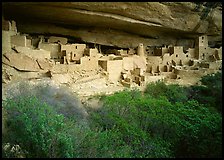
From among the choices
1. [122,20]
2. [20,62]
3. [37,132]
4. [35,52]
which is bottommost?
[37,132]

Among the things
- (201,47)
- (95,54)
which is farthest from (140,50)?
(201,47)

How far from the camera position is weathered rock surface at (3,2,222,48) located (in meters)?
9.49

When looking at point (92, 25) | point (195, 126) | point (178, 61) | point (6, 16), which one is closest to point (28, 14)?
point (6, 16)

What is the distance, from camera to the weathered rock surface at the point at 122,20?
9492mm

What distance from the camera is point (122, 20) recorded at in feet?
34.2

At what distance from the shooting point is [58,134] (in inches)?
230

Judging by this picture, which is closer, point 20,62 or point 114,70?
point 20,62

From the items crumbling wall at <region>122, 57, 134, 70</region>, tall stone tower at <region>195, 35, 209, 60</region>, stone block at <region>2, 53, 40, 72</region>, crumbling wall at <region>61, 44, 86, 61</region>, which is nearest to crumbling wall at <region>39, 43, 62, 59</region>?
crumbling wall at <region>61, 44, 86, 61</region>

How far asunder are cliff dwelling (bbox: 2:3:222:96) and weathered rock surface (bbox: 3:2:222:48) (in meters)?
0.03

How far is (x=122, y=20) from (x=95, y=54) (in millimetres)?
1310

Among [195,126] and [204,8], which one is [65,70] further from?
[204,8]

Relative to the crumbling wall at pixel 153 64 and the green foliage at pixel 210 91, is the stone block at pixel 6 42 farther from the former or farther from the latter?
the green foliage at pixel 210 91

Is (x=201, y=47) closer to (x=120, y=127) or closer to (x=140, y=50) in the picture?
(x=140, y=50)

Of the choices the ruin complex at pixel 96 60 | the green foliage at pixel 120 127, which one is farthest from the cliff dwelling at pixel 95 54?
the green foliage at pixel 120 127
